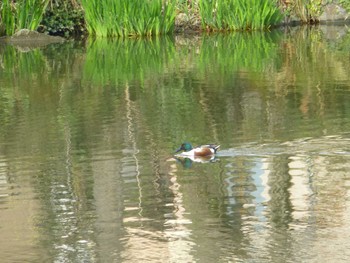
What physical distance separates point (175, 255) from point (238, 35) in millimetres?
19433

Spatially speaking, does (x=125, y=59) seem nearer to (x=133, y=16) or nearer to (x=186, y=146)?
(x=133, y=16)

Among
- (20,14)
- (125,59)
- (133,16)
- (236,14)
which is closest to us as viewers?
(125,59)

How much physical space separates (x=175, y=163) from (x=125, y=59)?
10.8 meters

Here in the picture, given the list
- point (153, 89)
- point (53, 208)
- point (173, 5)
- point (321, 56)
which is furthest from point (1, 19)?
point (53, 208)

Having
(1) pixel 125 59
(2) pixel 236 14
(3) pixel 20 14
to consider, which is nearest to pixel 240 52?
(1) pixel 125 59

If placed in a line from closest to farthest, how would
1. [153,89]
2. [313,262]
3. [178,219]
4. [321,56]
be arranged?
[313,262] < [178,219] < [153,89] < [321,56]

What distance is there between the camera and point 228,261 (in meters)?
8.09

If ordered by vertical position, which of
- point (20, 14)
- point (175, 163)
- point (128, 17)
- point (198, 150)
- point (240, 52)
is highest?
point (20, 14)

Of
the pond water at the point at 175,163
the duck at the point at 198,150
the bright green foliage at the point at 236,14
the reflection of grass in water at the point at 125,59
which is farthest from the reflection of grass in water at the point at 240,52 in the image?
the duck at the point at 198,150

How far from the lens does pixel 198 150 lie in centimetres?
1167

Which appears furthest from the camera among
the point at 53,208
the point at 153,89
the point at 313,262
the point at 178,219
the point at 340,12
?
the point at 340,12

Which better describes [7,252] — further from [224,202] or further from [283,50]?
[283,50]

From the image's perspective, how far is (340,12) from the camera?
31.4 metres

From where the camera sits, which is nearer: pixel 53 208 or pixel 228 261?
pixel 228 261
